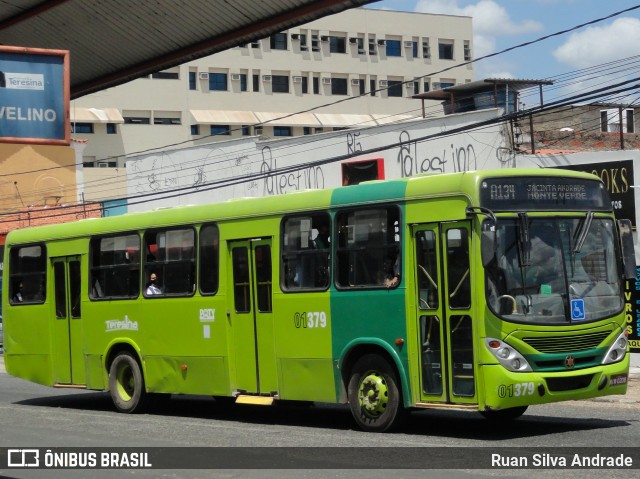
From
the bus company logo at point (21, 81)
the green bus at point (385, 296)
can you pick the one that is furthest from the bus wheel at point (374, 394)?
the bus company logo at point (21, 81)

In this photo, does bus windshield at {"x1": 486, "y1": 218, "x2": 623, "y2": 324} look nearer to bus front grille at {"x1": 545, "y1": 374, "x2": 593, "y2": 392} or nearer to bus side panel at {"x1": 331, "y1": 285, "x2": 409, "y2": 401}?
bus front grille at {"x1": 545, "y1": 374, "x2": 593, "y2": 392}

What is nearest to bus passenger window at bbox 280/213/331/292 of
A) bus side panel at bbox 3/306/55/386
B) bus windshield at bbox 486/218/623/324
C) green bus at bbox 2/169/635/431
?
green bus at bbox 2/169/635/431

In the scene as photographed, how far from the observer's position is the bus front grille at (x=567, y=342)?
12.9 meters

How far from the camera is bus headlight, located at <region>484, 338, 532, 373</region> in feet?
41.5

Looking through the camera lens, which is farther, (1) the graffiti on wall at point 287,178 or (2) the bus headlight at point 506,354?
(1) the graffiti on wall at point 287,178

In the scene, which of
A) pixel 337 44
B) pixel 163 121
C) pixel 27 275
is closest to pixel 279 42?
pixel 337 44

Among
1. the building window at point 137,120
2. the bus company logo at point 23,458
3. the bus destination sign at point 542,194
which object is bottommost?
the bus company logo at point 23,458

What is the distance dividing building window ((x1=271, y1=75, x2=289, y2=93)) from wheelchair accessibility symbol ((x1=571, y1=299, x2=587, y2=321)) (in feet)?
228

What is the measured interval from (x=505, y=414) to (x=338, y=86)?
7147 cm

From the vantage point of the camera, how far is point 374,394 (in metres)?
14.0

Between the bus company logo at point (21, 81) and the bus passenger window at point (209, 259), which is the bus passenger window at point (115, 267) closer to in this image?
the bus passenger window at point (209, 259)

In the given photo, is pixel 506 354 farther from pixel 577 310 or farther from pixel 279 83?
pixel 279 83

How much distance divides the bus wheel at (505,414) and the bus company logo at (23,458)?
531 cm

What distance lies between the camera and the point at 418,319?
13.4 meters
